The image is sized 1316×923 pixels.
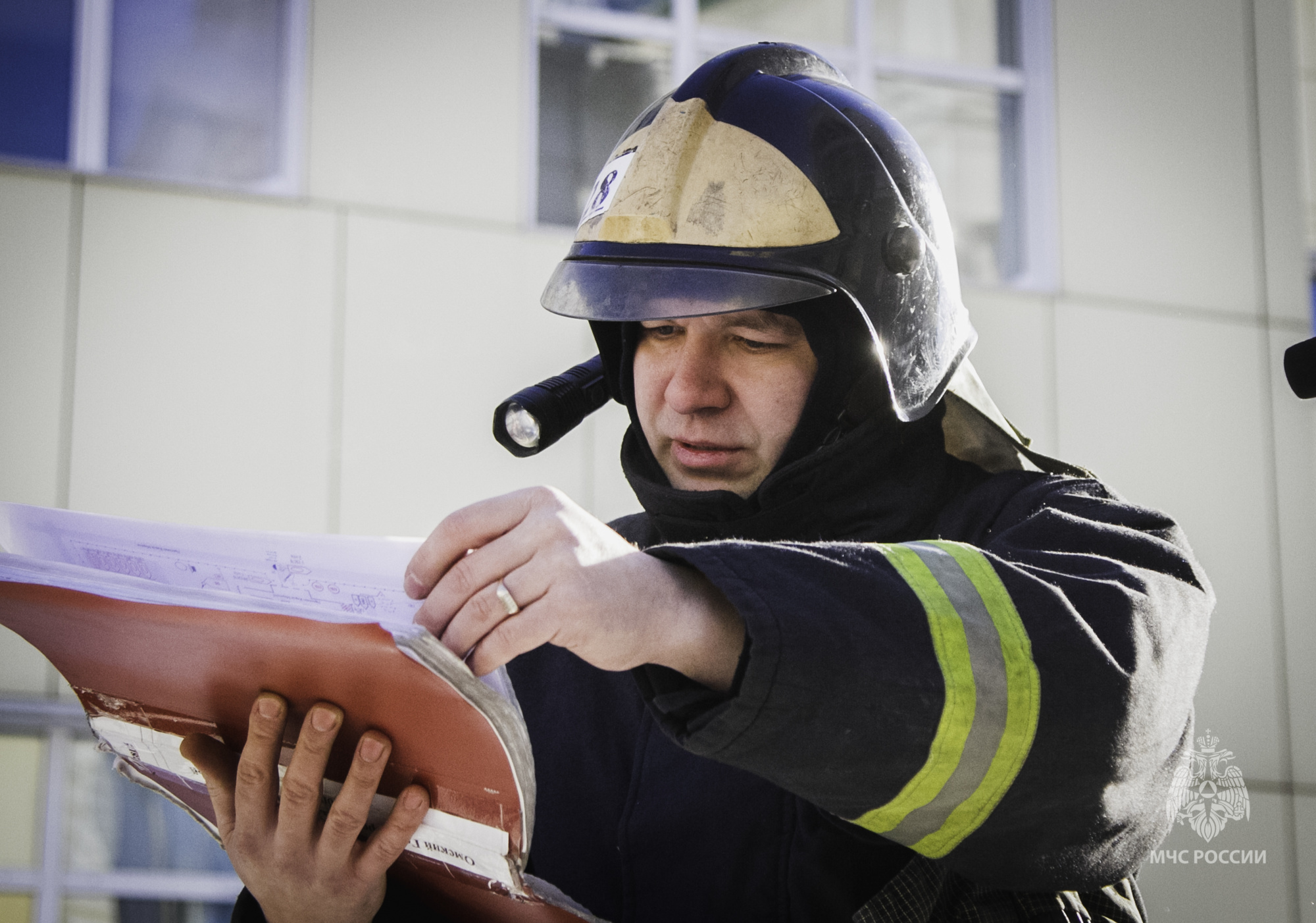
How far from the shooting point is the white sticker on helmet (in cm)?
191

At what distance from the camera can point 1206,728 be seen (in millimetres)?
5352

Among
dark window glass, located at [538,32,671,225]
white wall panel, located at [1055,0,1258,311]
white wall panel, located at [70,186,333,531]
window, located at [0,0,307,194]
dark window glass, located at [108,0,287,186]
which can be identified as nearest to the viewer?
white wall panel, located at [70,186,333,531]

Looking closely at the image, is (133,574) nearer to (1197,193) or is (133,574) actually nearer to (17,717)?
(17,717)

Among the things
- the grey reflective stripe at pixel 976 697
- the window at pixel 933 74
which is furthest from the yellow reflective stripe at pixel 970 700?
the window at pixel 933 74

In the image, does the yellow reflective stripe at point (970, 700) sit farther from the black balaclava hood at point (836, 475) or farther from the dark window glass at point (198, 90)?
the dark window glass at point (198, 90)

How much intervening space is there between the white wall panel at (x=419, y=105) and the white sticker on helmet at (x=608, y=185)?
273cm

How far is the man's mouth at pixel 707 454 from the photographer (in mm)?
1767

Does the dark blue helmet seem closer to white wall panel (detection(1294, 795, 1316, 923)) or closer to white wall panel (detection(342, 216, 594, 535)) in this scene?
white wall panel (detection(342, 216, 594, 535))

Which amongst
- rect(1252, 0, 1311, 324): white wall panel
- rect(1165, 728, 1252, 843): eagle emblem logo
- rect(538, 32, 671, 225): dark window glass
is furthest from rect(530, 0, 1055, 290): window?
rect(1165, 728, 1252, 843): eagle emblem logo

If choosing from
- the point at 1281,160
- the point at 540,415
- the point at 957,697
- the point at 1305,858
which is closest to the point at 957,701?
the point at 957,697

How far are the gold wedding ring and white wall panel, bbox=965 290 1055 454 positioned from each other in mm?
4668

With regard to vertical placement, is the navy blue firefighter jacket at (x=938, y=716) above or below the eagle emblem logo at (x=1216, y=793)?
above

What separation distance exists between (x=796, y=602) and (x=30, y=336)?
3.73 m

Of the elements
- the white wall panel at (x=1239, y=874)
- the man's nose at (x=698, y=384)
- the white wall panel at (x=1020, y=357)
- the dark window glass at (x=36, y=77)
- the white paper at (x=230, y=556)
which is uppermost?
the dark window glass at (x=36, y=77)
